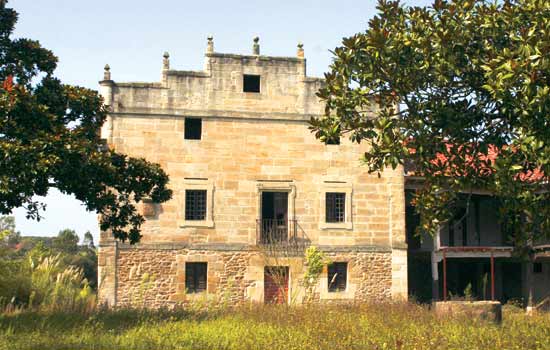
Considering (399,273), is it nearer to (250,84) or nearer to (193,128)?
(250,84)

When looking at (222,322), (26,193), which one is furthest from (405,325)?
(26,193)

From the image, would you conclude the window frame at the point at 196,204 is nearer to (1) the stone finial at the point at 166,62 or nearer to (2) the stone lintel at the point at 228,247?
(2) the stone lintel at the point at 228,247

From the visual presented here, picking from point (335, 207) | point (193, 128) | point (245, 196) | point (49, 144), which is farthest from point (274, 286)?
point (49, 144)

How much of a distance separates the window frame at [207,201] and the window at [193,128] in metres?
1.68

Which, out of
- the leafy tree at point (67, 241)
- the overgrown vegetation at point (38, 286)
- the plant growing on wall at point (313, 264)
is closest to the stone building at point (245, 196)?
the plant growing on wall at point (313, 264)

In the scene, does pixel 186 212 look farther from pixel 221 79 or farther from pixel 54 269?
pixel 54 269

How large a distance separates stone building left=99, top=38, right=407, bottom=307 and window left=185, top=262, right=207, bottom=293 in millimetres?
36

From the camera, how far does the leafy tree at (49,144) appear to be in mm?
13430

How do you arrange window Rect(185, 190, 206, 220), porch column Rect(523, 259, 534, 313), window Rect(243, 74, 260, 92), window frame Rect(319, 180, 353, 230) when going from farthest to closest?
window Rect(243, 74, 260, 92) → window frame Rect(319, 180, 353, 230) → porch column Rect(523, 259, 534, 313) → window Rect(185, 190, 206, 220)

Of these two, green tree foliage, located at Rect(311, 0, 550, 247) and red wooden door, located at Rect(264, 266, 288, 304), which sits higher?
green tree foliage, located at Rect(311, 0, 550, 247)

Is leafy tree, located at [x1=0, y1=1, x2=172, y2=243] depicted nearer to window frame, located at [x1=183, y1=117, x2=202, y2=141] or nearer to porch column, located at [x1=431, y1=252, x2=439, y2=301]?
window frame, located at [x1=183, y1=117, x2=202, y2=141]

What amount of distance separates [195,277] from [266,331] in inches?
399

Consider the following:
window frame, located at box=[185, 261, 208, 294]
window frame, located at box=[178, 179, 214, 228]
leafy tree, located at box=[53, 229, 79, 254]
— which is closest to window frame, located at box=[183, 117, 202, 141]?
window frame, located at box=[178, 179, 214, 228]

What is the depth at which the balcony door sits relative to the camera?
24.3 meters
